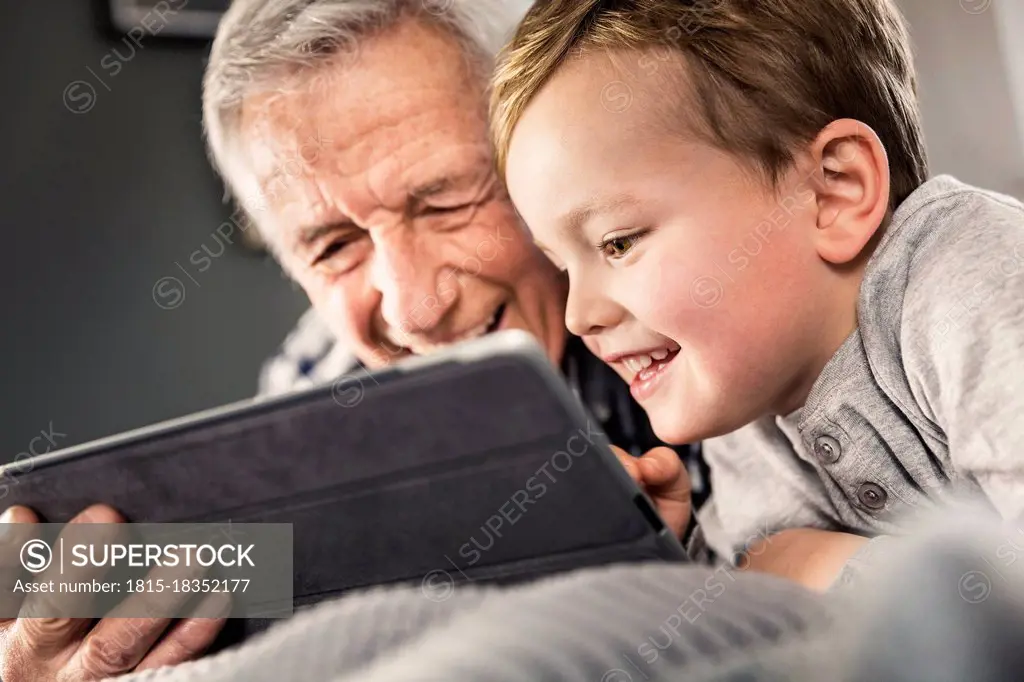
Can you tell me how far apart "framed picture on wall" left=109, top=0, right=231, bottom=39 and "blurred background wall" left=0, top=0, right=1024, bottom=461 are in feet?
0.07

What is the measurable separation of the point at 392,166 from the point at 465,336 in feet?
0.68

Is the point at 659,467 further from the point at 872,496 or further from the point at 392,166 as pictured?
the point at 392,166

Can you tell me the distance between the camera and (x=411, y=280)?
102 centimetres

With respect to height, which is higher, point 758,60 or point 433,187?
point 758,60

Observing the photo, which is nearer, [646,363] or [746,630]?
[746,630]

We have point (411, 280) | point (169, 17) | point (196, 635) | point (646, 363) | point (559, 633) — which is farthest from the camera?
point (169, 17)

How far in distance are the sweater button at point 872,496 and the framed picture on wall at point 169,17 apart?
1.11 metres

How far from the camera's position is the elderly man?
40.5 inches

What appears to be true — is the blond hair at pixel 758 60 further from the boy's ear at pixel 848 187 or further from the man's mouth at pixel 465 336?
the man's mouth at pixel 465 336

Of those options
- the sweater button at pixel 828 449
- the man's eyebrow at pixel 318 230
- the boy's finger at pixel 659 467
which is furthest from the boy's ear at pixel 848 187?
the man's eyebrow at pixel 318 230

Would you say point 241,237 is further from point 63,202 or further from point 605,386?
point 605,386

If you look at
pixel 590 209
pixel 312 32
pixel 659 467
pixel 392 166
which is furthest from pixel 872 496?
pixel 312 32

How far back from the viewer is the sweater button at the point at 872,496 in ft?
2.51

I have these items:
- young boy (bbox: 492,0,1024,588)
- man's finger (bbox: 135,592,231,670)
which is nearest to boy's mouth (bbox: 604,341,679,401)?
young boy (bbox: 492,0,1024,588)
